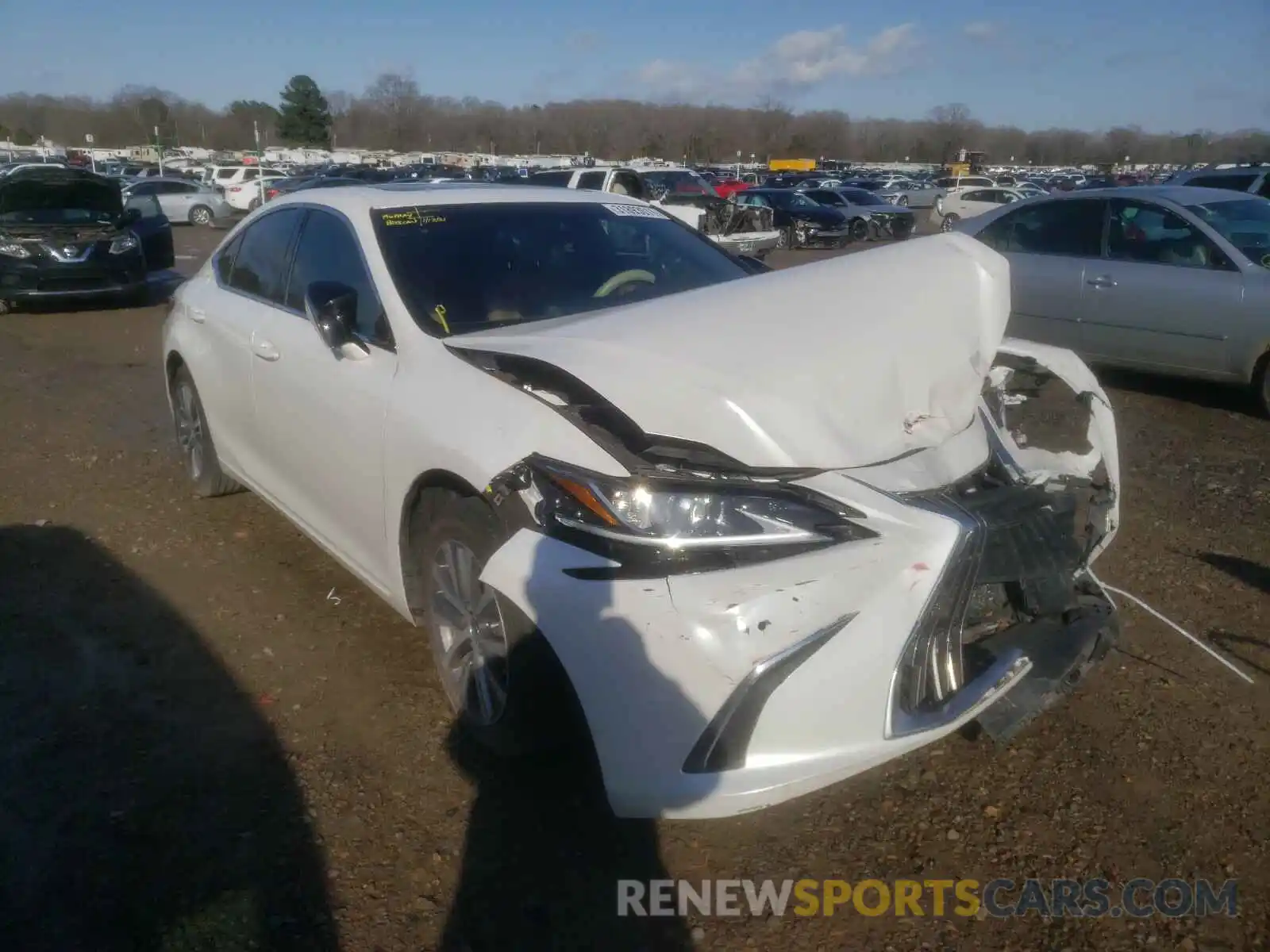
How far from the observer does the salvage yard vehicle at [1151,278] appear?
709 cm

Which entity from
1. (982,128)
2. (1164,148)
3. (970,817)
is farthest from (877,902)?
(982,128)

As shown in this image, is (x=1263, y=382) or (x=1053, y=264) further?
(x=1053, y=264)

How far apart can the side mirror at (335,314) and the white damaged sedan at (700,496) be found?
0.5 inches

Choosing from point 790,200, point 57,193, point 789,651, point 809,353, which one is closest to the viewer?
point 789,651

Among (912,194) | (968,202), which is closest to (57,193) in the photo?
(968,202)

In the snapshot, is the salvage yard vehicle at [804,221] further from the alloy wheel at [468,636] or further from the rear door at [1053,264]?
the alloy wheel at [468,636]

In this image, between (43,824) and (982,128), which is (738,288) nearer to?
(43,824)

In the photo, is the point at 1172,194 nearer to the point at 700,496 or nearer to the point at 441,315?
the point at 441,315

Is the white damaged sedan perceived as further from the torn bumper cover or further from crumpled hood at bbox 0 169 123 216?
crumpled hood at bbox 0 169 123 216

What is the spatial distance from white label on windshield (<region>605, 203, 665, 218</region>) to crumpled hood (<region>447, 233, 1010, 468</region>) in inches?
46.9

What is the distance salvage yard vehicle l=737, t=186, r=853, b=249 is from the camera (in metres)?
25.6


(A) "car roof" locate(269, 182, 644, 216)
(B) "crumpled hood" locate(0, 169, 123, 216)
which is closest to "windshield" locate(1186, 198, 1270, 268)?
(A) "car roof" locate(269, 182, 644, 216)

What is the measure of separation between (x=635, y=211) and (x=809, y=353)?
6.65ft

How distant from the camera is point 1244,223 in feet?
→ 24.5
